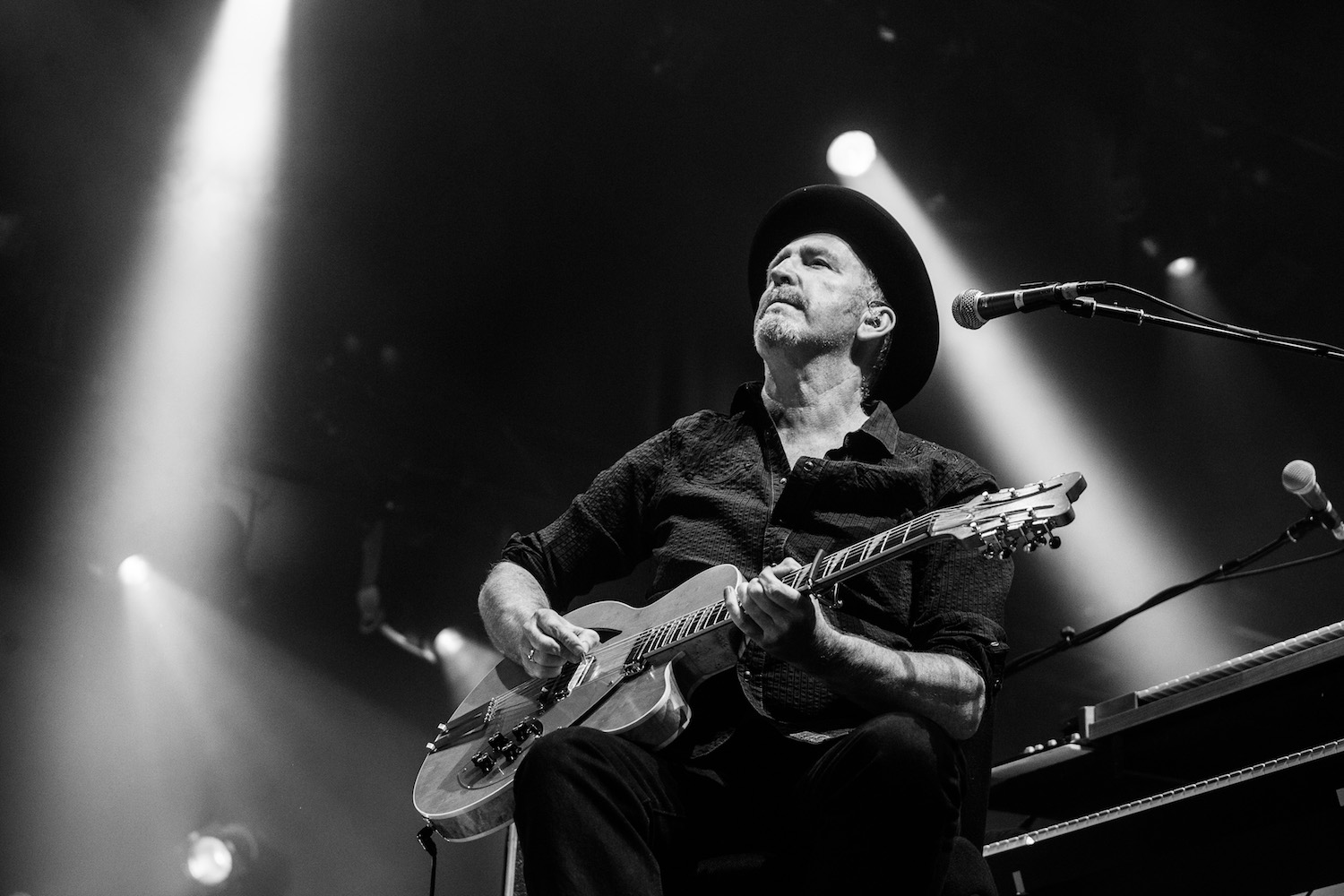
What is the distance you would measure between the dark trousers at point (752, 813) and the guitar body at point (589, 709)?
0.34 feet

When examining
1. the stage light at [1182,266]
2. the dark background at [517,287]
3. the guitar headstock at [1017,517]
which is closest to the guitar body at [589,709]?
the guitar headstock at [1017,517]

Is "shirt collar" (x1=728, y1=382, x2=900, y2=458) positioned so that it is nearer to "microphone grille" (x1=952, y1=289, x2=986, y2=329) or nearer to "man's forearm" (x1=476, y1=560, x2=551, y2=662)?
"microphone grille" (x1=952, y1=289, x2=986, y2=329)

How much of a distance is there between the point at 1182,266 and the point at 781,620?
655cm

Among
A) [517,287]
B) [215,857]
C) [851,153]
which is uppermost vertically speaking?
[851,153]

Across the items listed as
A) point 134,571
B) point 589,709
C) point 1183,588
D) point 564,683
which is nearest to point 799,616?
point 589,709

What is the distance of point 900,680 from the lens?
81.2 inches

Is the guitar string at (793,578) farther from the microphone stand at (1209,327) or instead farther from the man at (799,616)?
the microphone stand at (1209,327)

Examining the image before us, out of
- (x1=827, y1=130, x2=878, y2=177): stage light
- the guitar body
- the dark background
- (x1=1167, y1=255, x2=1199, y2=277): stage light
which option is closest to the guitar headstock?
the guitar body

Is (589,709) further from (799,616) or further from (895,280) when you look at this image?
(895,280)

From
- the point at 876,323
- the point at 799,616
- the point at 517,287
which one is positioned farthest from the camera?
the point at 517,287

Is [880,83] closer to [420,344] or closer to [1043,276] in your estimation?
[1043,276]

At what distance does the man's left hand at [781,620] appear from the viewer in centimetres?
203

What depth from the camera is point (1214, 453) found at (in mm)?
8195

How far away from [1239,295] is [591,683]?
660 centimetres
